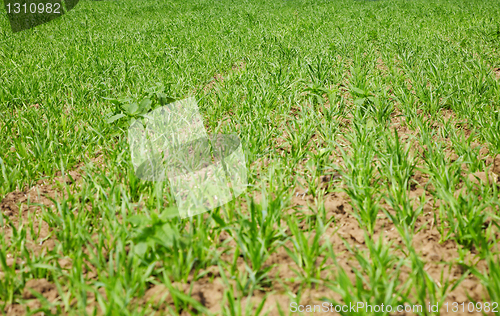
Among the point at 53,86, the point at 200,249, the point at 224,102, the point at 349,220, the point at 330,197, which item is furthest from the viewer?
the point at 53,86

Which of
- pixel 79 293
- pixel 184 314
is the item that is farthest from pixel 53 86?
pixel 184 314

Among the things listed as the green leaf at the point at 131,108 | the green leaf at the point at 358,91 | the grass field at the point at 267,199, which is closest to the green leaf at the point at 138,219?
the grass field at the point at 267,199

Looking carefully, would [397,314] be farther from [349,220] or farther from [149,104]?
[149,104]

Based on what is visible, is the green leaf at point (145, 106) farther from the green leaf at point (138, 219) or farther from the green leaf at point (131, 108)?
the green leaf at point (138, 219)

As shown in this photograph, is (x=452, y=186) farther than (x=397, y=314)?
Yes

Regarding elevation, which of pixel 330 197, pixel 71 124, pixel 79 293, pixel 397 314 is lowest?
pixel 397 314

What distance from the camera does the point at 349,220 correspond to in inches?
68.1

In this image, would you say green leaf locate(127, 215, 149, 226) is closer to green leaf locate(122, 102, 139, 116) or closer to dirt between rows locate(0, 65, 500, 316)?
dirt between rows locate(0, 65, 500, 316)

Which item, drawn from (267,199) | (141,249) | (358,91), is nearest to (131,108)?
(267,199)

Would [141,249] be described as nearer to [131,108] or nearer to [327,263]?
[327,263]

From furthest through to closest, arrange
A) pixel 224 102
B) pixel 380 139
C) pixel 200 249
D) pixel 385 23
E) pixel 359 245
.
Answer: pixel 385 23, pixel 224 102, pixel 380 139, pixel 359 245, pixel 200 249

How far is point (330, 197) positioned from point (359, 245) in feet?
1.32

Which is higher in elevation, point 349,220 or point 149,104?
point 149,104

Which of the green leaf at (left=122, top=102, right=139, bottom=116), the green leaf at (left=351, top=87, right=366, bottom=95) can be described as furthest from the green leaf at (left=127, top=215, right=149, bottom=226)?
the green leaf at (left=351, top=87, right=366, bottom=95)
